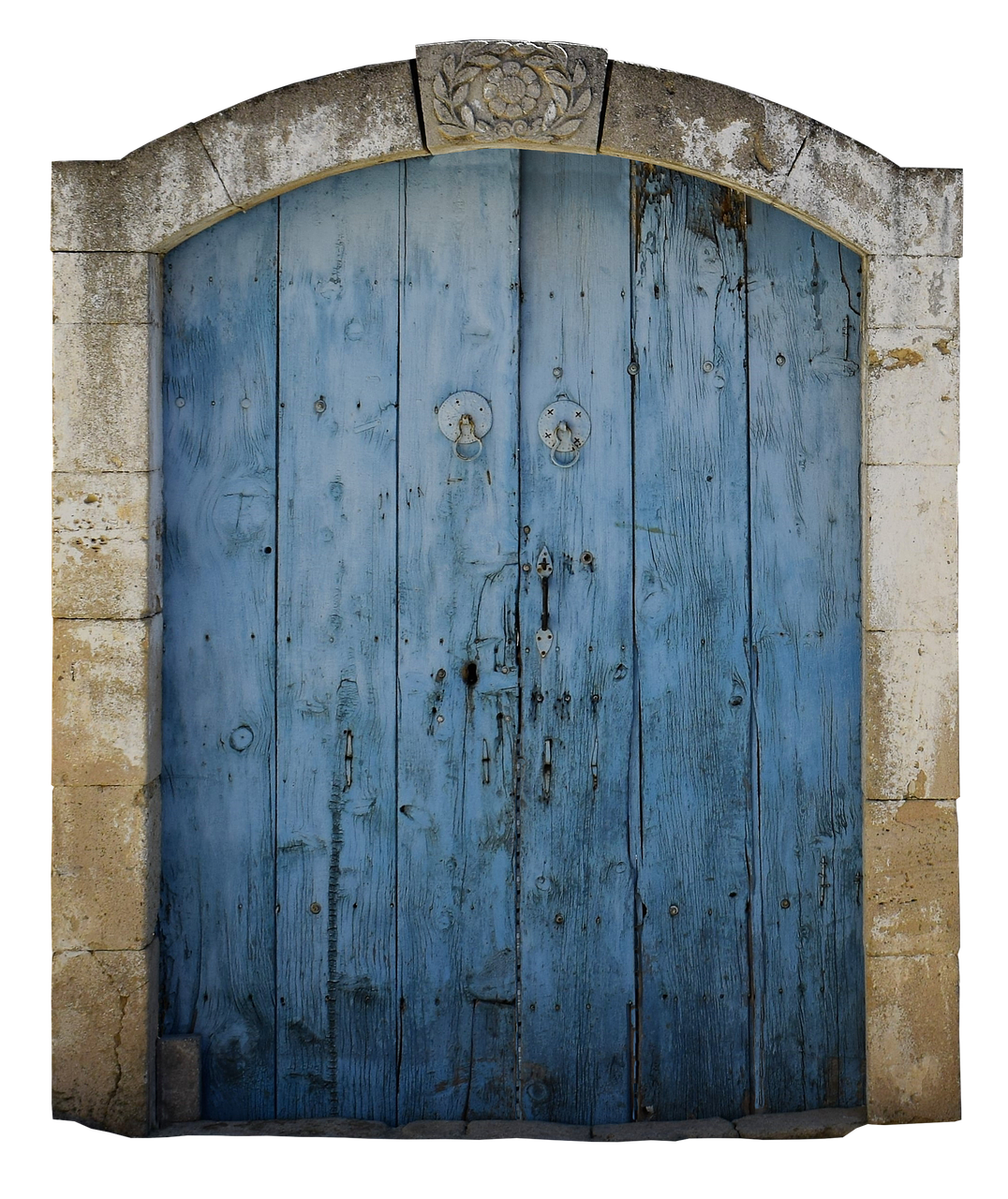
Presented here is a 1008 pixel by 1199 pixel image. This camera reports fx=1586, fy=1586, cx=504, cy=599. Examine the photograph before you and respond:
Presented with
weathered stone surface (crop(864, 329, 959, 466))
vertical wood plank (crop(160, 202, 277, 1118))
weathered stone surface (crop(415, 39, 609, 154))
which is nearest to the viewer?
weathered stone surface (crop(415, 39, 609, 154))

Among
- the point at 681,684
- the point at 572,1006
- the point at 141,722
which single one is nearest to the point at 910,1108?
the point at 572,1006

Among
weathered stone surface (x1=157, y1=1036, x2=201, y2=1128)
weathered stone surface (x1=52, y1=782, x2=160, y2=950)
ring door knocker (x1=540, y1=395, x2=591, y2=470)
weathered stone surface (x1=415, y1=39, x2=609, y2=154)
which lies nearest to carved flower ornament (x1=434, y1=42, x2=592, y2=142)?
weathered stone surface (x1=415, y1=39, x2=609, y2=154)

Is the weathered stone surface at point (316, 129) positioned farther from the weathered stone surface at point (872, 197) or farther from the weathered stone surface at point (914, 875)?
the weathered stone surface at point (914, 875)

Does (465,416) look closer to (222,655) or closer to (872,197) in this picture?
(222,655)

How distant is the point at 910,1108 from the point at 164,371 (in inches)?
101

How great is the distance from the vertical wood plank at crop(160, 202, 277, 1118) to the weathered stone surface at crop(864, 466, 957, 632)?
4.82 feet

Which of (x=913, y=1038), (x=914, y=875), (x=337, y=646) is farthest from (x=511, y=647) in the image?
(x=913, y=1038)

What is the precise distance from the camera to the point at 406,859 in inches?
155

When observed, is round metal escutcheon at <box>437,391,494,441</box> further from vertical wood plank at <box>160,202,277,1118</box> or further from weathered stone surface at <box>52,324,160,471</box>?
weathered stone surface at <box>52,324,160,471</box>

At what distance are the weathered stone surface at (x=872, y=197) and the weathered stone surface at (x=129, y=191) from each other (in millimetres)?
1376

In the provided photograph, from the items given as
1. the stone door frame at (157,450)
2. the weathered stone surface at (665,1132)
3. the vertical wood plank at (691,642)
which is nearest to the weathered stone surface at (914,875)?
the stone door frame at (157,450)

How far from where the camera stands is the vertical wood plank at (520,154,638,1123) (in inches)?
154

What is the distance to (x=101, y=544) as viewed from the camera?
376cm

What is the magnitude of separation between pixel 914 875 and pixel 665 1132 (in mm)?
883
